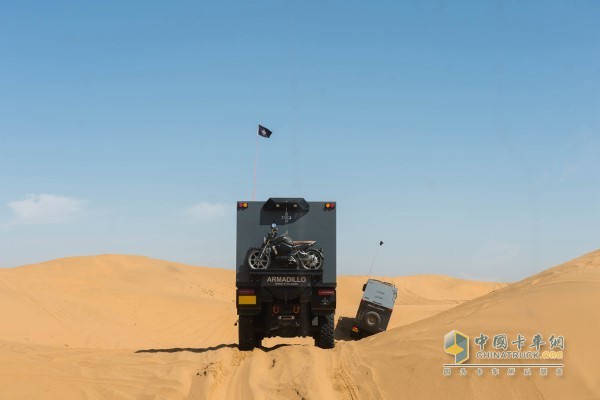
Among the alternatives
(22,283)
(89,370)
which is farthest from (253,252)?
(22,283)

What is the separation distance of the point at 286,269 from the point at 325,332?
1885 mm

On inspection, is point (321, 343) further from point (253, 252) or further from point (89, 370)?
point (89, 370)

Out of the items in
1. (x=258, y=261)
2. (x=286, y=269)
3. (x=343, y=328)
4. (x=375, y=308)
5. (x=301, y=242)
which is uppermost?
(x=301, y=242)

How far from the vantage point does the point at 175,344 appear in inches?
971

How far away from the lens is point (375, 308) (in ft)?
73.4

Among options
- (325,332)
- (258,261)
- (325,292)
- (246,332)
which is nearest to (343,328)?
(325,332)

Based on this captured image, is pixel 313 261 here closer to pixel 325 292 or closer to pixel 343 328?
pixel 325 292

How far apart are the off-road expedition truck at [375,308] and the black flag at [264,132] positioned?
6.21 m

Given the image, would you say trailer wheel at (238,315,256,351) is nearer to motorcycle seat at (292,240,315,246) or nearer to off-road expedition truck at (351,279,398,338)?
motorcycle seat at (292,240,315,246)

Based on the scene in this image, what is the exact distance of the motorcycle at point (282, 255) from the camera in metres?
15.2

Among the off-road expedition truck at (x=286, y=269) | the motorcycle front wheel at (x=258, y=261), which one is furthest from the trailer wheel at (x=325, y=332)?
the motorcycle front wheel at (x=258, y=261)

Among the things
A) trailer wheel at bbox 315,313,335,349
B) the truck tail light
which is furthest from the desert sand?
the truck tail light

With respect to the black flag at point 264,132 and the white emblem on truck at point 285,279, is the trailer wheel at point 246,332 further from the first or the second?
the black flag at point 264,132

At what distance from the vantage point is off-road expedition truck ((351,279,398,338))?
22219 millimetres
